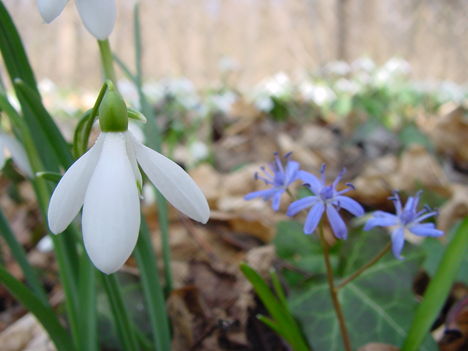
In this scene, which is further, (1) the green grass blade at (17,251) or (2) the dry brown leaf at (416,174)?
(2) the dry brown leaf at (416,174)

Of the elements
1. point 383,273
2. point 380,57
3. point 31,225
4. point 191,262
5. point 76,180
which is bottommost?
point 31,225

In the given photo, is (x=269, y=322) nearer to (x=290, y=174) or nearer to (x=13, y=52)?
(x=290, y=174)

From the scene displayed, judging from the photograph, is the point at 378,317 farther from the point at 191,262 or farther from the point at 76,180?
the point at 76,180

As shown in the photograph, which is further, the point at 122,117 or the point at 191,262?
the point at 191,262

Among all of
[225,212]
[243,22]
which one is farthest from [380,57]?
[225,212]

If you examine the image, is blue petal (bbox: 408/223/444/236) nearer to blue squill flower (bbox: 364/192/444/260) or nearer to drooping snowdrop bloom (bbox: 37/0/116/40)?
blue squill flower (bbox: 364/192/444/260)

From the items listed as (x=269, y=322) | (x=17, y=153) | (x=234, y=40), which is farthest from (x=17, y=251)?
(x=234, y=40)

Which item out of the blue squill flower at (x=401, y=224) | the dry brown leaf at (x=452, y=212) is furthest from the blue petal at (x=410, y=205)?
the dry brown leaf at (x=452, y=212)

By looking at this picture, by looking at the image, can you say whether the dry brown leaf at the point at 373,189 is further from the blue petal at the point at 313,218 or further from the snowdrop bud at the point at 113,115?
the snowdrop bud at the point at 113,115
